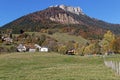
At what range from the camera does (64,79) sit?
2889cm

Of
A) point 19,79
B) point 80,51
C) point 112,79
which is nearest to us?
point 112,79

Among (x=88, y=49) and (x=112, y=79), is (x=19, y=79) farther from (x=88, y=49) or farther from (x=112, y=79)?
(x=88, y=49)

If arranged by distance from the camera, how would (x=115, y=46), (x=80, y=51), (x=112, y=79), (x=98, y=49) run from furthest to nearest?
1. (x=80, y=51)
2. (x=98, y=49)
3. (x=115, y=46)
4. (x=112, y=79)

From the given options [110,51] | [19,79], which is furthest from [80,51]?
[19,79]

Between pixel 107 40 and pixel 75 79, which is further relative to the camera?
pixel 107 40

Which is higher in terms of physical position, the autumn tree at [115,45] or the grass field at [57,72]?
the autumn tree at [115,45]

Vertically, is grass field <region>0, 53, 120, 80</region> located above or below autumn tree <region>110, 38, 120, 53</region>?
below

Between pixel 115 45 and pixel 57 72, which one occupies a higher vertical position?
pixel 115 45

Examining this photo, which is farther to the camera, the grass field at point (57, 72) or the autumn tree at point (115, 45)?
the autumn tree at point (115, 45)

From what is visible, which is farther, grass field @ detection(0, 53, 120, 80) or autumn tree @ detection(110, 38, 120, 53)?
autumn tree @ detection(110, 38, 120, 53)

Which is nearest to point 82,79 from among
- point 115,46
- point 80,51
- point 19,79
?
point 19,79

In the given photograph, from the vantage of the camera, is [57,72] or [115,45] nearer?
[57,72]

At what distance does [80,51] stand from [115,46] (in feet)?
157

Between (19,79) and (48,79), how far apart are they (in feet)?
8.81
